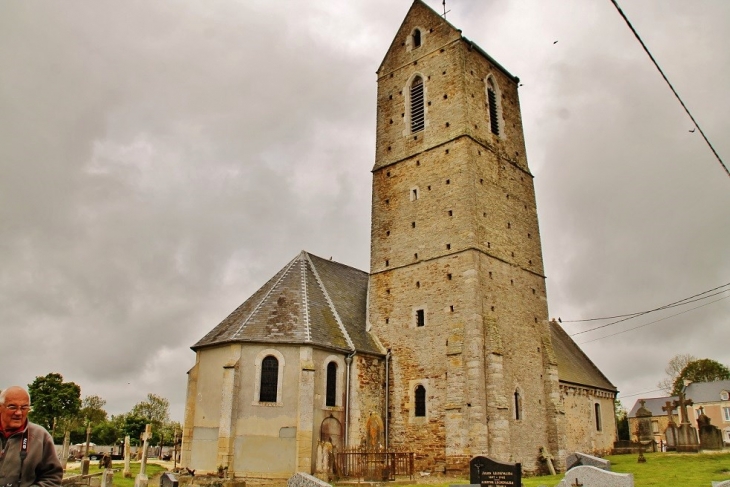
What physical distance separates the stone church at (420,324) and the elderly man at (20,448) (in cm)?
1790

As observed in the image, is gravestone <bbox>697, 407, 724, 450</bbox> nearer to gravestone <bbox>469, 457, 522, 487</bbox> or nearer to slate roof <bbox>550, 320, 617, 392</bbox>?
slate roof <bbox>550, 320, 617, 392</bbox>

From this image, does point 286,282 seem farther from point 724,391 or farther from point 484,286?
point 724,391

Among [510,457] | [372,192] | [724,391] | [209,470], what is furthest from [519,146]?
[724,391]

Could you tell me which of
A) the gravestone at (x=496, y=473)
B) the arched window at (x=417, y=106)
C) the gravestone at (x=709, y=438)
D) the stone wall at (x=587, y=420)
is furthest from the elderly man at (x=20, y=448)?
the gravestone at (x=709, y=438)

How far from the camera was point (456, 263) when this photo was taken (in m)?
25.2

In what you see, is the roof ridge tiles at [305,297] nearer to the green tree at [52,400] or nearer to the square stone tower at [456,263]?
the square stone tower at [456,263]

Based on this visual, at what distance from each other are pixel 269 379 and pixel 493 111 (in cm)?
1795

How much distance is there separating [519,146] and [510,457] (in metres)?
16.2

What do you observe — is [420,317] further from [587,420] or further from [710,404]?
[710,404]

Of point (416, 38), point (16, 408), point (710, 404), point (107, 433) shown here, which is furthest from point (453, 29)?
point (107, 433)

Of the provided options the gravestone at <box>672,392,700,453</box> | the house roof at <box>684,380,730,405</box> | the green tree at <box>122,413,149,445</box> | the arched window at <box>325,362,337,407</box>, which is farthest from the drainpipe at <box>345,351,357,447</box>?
Result: the house roof at <box>684,380,730,405</box>

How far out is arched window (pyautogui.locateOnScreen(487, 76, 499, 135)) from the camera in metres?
29.9

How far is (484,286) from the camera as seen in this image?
2498cm

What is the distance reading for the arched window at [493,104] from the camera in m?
29.9
